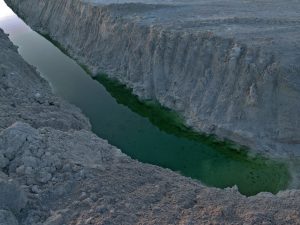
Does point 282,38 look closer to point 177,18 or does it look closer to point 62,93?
point 177,18

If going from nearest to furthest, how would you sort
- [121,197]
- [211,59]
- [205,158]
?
1. [121,197]
2. [205,158]
3. [211,59]

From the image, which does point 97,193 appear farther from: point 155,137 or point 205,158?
point 155,137

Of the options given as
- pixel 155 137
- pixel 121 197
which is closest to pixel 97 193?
pixel 121 197

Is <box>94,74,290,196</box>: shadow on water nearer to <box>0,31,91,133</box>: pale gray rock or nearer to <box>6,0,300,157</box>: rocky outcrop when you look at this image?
<box>6,0,300,157</box>: rocky outcrop

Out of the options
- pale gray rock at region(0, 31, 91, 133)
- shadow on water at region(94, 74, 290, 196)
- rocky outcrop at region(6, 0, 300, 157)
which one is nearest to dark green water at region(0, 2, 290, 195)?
shadow on water at region(94, 74, 290, 196)

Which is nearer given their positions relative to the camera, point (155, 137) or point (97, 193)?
point (97, 193)

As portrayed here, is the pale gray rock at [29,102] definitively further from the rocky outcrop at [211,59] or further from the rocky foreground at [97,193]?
the rocky outcrop at [211,59]
